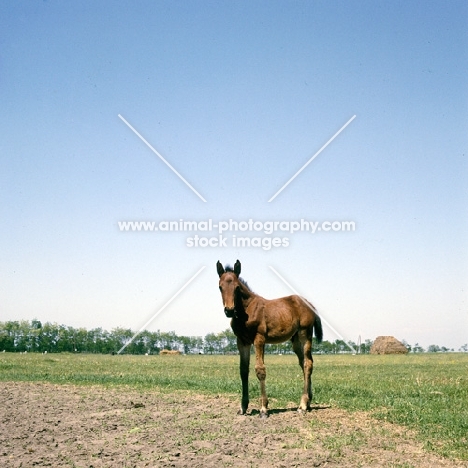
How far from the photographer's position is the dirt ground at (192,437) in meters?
8.16

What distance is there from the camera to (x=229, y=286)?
10594 millimetres

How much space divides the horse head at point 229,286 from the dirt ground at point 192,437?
7.68 ft

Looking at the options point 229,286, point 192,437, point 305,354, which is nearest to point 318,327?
point 305,354

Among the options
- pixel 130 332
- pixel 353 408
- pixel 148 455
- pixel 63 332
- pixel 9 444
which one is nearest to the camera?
pixel 148 455

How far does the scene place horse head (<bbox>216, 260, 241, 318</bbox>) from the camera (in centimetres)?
1029

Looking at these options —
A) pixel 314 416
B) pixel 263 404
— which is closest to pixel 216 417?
pixel 263 404

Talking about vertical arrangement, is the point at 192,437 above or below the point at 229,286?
below

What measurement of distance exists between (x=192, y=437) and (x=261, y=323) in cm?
288

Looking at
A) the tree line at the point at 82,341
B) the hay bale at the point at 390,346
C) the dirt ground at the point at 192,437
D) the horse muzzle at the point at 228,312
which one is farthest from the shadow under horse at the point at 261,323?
the tree line at the point at 82,341

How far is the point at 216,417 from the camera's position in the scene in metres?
11.3

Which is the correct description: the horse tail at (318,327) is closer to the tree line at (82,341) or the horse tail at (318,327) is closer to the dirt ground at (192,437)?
the dirt ground at (192,437)

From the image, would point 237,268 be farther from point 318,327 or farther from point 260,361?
point 318,327

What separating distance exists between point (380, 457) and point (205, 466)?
279cm

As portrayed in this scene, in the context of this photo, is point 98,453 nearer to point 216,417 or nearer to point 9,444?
point 9,444
